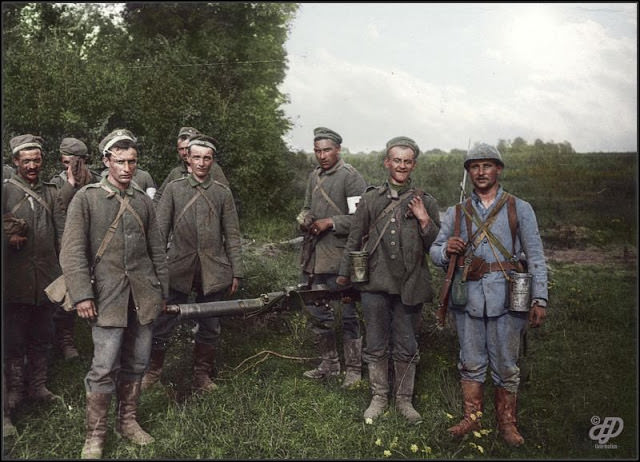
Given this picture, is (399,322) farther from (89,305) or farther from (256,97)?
(256,97)

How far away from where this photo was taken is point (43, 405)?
4961 millimetres

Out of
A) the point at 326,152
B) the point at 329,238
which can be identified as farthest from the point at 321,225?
the point at 326,152

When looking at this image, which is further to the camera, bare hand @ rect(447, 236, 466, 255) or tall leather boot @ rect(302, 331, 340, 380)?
tall leather boot @ rect(302, 331, 340, 380)

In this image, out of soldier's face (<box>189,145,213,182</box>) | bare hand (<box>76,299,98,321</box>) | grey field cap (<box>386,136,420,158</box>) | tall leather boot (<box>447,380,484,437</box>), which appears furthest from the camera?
soldier's face (<box>189,145,213,182</box>)

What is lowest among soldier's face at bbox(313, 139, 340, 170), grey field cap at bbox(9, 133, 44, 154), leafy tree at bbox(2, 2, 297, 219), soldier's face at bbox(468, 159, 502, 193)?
grey field cap at bbox(9, 133, 44, 154)

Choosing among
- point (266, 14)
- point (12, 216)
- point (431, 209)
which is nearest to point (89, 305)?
point (12, 216)

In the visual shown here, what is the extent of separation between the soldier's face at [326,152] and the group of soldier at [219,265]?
0.02 meters

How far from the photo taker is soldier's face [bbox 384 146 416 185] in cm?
481

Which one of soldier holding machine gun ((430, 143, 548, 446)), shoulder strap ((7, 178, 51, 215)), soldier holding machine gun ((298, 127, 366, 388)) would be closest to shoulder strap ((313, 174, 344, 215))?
soldier holding machine gun ((298, 127, 366, 388))

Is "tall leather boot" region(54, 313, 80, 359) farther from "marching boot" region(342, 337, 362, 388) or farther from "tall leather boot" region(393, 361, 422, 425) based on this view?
"tall leather boot" region(393, 361, 422, 425)

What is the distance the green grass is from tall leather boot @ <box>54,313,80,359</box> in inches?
6.9

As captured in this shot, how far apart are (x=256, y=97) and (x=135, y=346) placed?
9.68m

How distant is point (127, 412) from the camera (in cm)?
436

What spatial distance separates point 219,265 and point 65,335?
2325mm
